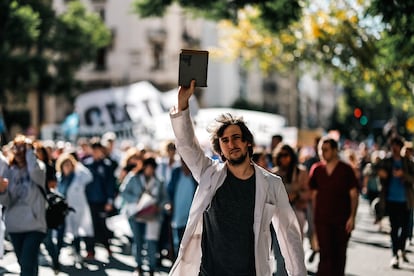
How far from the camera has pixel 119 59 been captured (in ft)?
190

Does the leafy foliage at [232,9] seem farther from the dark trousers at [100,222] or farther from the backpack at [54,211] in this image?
the backpack at [54,211]

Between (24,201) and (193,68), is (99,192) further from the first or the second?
(193,68)

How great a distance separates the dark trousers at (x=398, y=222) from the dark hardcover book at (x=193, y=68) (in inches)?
291

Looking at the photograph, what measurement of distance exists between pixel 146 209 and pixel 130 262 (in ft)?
4.70

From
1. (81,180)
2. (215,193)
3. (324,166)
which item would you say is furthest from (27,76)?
(215,193)

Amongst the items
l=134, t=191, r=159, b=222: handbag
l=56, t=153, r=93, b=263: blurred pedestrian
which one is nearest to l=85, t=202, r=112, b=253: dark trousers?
l=56, t=153, r=93, b=263: blurred pedestrian

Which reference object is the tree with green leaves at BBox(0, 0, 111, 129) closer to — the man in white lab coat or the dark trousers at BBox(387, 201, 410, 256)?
the dark trousers at BBox(387, 201, 410, 256)

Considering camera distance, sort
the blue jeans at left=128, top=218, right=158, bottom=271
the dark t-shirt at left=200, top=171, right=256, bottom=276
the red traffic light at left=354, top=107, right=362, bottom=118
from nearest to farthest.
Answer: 1. the dark t-shirt at left=200, top=171, right=256, bottom=276
2. the blue jeans at left=128, top=218, right=158, bottom=271
3. the red traffic light at left=354, top=107, right=362, bottom=118

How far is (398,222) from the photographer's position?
38.1ft

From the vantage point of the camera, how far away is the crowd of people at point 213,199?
16.8 feet

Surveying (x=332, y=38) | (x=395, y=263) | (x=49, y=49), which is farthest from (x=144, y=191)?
(x=49, y=49)

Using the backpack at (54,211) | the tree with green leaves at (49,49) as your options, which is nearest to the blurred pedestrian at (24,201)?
the backpack at (54,211)

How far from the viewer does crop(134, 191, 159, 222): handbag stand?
11000 mm

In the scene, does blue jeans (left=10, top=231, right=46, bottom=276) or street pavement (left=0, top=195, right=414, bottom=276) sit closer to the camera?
blue jeans (left=10, top=231, right=46, bottom=276)
